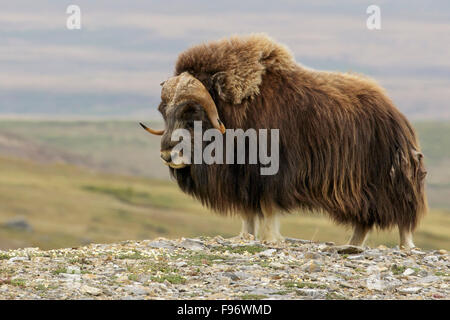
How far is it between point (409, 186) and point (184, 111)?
7.05ft

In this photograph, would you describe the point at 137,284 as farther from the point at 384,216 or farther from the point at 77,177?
the point at 77,177

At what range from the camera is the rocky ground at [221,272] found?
4785 mm

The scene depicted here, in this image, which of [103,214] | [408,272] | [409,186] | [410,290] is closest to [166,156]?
[409,186]

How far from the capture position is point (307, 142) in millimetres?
7070

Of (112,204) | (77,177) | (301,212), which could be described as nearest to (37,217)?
(112,204)

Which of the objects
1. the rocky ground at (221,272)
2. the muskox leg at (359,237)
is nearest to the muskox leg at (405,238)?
the muskox leg at (359,237)

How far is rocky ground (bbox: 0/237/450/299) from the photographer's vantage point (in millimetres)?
4785

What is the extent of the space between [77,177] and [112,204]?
11.3m

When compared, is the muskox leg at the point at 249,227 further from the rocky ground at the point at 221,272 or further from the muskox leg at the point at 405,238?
the muskox leg at the point at 405,238

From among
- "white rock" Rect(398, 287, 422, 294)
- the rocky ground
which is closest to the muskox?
the rocky ground

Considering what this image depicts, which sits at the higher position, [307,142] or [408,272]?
[307,142]

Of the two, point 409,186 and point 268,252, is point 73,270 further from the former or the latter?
point 409,186

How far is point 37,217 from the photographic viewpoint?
46.1m

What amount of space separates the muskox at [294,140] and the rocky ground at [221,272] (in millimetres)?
533
